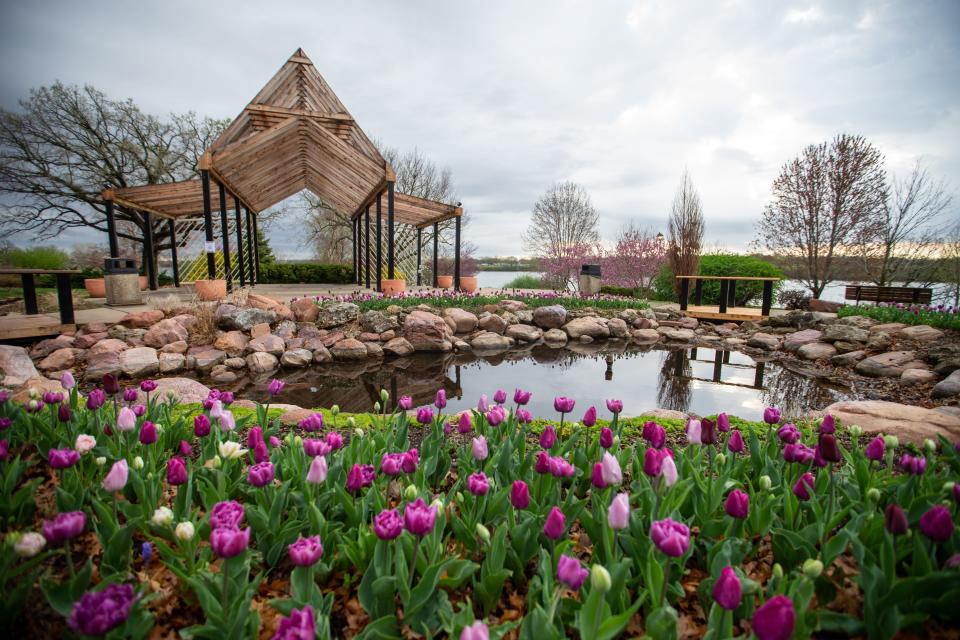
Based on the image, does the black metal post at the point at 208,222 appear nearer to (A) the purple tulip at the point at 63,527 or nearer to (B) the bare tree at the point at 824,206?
(A) the purple tulip at the point at 63,527

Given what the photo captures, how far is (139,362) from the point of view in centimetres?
595

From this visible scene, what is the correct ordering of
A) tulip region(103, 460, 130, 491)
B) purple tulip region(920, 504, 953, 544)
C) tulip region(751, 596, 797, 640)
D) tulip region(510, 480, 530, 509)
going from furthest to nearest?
tulip region(510, 480, 530, 509) → tulip region(103, 460, 130, 491) → purple tulip region(920, 504, 953, 544) → tulip region(751, 596, 797, 640)

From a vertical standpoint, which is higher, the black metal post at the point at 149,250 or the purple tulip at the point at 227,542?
the black metal post at the point at 149,250

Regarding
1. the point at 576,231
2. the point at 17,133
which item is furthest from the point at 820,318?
the point at 17,133

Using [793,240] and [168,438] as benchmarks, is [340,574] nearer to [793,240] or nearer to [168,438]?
[168,438]

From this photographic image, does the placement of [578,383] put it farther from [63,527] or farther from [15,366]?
[15,366]

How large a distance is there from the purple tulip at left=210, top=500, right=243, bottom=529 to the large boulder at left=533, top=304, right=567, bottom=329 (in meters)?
9.43

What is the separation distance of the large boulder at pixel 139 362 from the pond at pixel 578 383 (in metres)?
1.29

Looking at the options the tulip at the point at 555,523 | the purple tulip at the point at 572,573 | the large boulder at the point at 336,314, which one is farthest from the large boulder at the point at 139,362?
the purple tulip at the point at 572,573

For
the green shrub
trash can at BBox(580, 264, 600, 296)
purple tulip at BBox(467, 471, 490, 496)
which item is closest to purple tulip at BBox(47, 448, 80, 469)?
purple tulip at BBox(467, 471, 490, 496)

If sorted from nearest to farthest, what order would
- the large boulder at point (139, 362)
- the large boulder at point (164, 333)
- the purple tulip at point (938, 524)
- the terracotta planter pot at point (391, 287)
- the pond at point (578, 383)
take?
the purple tulip at point (938, 524) → the pond at point (578, 383) → the large boulder at point (139, 362) → the large boulder at point (164, 333) → the terracotta planter pot at point (391, 287)

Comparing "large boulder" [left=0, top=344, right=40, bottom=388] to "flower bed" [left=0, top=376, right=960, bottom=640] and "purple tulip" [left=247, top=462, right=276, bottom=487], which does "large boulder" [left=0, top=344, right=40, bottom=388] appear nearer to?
"flower bed" [left=0, top=376, right=960, bottom=640]

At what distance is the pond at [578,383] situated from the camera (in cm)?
521

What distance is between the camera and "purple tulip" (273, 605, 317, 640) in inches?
33.9
